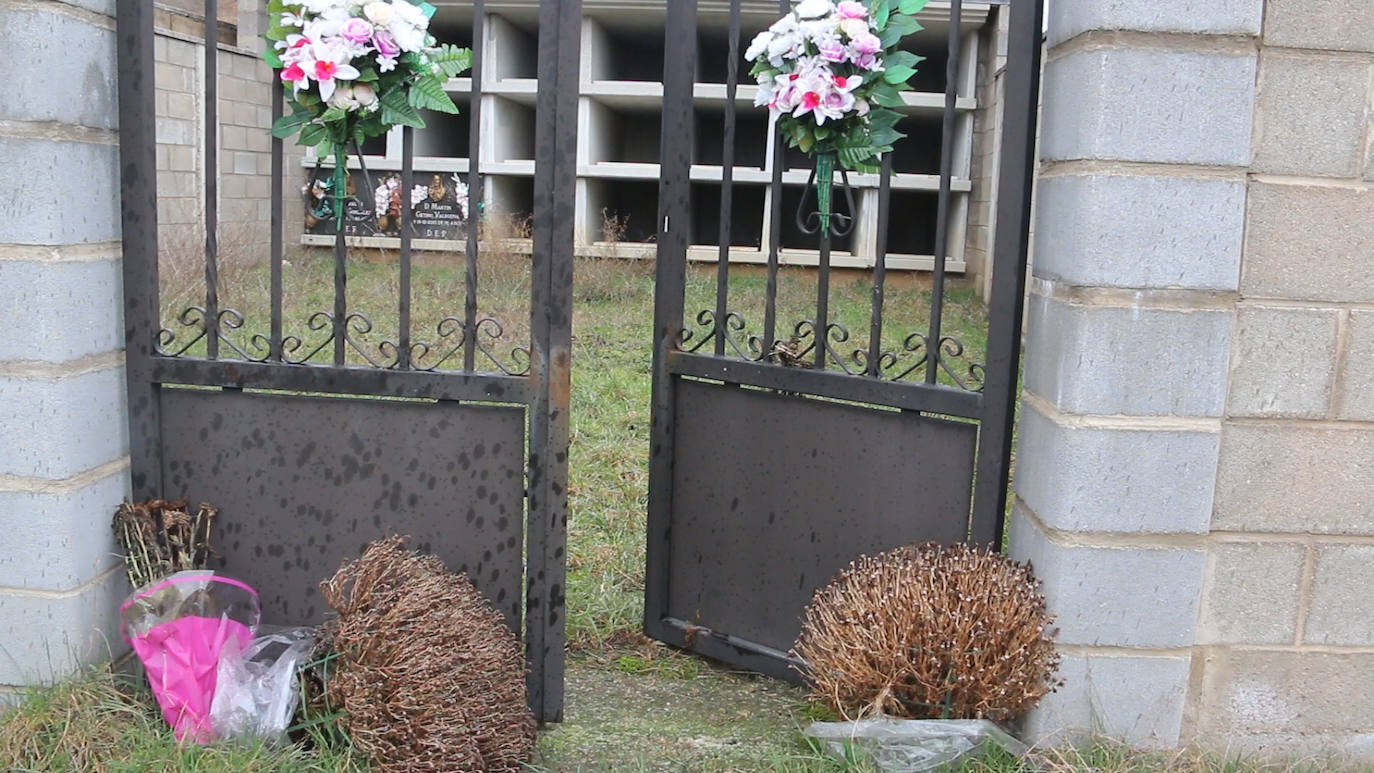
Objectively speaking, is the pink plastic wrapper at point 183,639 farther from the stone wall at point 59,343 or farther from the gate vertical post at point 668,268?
the gate vertical post at point 668,268

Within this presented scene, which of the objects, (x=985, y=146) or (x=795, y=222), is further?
(x=985, y=146)

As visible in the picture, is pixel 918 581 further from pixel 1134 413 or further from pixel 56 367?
pixel 56 367

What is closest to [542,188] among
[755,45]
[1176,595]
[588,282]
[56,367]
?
[755,45]

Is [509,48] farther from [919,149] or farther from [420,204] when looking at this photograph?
[919,149]

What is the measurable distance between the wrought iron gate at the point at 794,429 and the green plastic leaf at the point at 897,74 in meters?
0.13

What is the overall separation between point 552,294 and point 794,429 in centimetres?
76

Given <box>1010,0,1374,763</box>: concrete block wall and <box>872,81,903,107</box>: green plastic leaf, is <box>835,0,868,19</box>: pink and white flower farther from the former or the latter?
<box>1010,0,1374,763</box>: concrete block wall

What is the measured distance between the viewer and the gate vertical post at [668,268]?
10.4ft

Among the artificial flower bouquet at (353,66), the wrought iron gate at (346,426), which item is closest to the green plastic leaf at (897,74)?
the wrought iron gate at (346,426)

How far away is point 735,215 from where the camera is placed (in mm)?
10062

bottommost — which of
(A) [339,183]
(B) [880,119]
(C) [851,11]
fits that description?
(A) [339,183]

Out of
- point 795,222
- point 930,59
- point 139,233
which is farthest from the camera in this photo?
point 930,59

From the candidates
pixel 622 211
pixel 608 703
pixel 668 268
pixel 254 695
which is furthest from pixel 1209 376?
pixel 622 211

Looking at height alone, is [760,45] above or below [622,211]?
above
